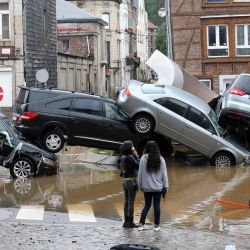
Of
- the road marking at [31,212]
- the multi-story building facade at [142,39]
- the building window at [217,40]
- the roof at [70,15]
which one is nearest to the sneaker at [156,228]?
the road marking at [31,212]

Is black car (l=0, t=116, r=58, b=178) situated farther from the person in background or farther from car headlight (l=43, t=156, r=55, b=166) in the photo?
the person in background

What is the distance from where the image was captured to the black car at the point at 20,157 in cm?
1880

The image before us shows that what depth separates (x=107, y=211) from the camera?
1436cm

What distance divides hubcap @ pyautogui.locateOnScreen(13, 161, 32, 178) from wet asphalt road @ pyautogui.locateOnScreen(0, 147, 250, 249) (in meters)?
0.46

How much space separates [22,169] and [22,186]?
1379 millimetres

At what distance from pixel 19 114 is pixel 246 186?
6709mm

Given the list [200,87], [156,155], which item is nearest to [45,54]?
[200,87]

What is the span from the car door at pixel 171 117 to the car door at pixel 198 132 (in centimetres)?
18

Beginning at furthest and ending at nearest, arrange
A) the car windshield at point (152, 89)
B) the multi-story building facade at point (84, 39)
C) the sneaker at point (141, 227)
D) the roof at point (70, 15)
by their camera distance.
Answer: the roof at point (70, 15) → the multi-story building facade at point (84, 39) → the car windshield at point (152, 89) → the sneaker at point (141, 227)

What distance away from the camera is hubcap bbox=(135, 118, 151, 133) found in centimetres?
2088

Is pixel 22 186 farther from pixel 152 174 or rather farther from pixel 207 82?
pixel 207 82

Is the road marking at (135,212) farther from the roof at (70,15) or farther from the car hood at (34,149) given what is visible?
the roof at (70,15)

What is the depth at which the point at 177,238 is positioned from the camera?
1126 centimetres

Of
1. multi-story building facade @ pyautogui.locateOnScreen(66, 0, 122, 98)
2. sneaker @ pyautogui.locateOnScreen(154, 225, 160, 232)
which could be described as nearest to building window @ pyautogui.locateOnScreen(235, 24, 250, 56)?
sneaker @ pyautogui.locateOnScreen(154, 225, 160, 232)
